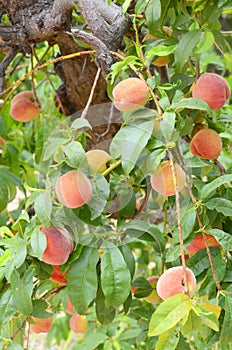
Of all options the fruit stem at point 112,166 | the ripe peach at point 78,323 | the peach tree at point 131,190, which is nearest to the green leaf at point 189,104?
the peach tree at point 131,190

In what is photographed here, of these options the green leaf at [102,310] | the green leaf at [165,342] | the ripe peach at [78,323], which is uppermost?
the green leaf at [165,342]

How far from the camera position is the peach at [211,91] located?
0.83 meters

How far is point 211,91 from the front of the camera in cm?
83

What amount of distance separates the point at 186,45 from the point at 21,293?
0.42m

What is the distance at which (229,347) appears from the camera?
0.81m

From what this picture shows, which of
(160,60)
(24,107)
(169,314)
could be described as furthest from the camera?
(24,107)

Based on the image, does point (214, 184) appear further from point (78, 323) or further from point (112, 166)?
point (78, 323)

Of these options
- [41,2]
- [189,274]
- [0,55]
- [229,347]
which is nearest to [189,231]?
[189,274]

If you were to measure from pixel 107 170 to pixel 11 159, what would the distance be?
0.58 metres

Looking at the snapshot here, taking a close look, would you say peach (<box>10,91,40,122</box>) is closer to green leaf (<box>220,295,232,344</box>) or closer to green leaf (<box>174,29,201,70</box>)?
green leaf (<box>174,29,201,70</box>)

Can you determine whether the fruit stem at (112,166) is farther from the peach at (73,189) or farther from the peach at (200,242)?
the peach at (200,242)

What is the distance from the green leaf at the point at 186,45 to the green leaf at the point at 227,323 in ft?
1.16

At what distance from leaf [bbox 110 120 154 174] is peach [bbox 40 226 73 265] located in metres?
0.13

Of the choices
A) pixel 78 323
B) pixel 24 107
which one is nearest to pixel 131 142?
pixel 24 107
